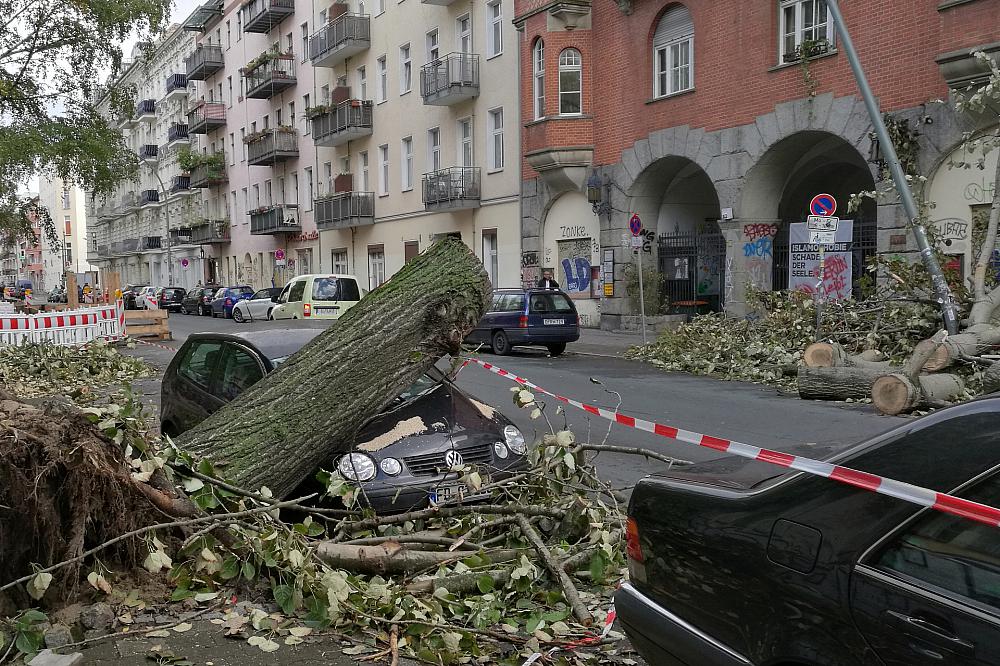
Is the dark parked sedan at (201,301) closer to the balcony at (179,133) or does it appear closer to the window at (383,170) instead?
the window at (383,170)

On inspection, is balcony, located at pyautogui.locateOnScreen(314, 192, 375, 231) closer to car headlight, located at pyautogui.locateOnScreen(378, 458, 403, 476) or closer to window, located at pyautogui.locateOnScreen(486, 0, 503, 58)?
window, located at pyautogui.locateOnScreen(486, 0, 503, 58)

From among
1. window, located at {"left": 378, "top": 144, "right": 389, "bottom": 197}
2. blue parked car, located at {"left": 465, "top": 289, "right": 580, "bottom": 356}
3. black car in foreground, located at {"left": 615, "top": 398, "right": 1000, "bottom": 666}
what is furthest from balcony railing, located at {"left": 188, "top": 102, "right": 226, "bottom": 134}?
black car in foreground, located at {"left": 615, "top": 398, "right": 1000, "bottom": 666}

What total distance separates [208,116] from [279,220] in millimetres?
15236

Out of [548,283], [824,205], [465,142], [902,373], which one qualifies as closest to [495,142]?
[465,142]

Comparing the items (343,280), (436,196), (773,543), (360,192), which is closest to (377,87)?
(360,192)

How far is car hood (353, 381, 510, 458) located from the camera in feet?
18.8

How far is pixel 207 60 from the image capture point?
2264 inches

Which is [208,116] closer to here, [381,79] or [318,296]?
[381,79]

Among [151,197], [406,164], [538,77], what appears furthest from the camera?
[151,197]

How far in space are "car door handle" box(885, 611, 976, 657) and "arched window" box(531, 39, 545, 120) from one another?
24924 mm

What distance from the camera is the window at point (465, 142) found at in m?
31.6

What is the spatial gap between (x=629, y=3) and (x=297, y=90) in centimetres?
2658

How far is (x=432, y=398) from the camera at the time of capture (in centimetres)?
626

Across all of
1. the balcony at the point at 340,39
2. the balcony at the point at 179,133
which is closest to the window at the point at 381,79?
the balcony at the point at 340,39
